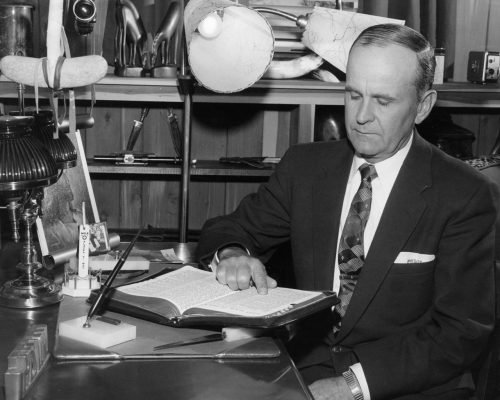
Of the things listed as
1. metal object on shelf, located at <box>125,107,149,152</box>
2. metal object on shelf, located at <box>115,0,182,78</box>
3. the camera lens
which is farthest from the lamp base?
metal object on shelf, located at <box>125,107,149,152</box>

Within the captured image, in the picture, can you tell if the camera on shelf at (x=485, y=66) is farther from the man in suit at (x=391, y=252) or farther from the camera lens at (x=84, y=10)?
the camera lens at (x=84, y=10)

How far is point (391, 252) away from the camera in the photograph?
5.94ft

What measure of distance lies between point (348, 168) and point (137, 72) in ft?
4.39

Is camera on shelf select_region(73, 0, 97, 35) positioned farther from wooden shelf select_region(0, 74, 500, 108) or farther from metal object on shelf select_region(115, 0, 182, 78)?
metal object on shelf select_region(115, 0, 182, 78)

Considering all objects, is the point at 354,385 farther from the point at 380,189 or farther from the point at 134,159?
the point at 134,159

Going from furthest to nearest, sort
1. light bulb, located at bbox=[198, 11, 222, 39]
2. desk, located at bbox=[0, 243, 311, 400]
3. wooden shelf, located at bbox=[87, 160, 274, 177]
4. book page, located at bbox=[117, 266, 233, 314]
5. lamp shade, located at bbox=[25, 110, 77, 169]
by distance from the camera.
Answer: wooden shelf, located at bbox=[87, 160, 274, 177] → light bulb, located at bbox=[198, 11, 222, 39] → lamp shade, located at bbox=[25, 110, 77, 169] → book page, located at bbox=[117, 266, 233, 314] → desk, located at bbox=[0, 243, 311, 400]

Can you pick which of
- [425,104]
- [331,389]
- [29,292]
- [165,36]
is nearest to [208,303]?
[331,389]

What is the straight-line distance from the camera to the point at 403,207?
6.02ft

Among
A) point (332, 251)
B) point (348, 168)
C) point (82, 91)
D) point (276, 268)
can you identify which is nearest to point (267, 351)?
point (332, 251)

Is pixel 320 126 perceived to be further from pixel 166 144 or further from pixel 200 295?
pixel 200 295

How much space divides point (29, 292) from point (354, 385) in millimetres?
746

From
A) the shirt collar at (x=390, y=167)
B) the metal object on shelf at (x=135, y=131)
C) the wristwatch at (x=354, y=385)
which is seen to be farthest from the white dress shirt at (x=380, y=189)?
the metal object on shelf at (x=135, y=131)

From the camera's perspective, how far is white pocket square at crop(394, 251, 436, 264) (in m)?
1.81

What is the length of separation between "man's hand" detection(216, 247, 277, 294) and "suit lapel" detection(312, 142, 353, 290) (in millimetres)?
298
